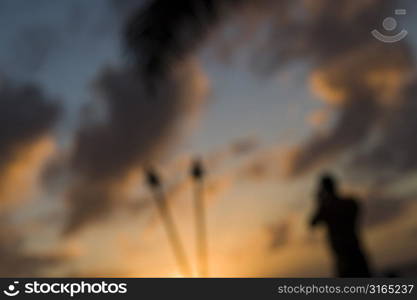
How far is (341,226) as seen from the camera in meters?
5.60

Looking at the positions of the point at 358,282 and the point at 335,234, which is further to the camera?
the point at 335,234

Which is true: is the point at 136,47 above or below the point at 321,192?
above

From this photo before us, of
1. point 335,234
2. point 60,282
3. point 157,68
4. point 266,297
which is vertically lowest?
point 266,297

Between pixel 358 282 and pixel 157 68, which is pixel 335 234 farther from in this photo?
pixel 157 68

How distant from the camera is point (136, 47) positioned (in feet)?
16.0

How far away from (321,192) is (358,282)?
92cm

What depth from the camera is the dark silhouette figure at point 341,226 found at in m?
5.48

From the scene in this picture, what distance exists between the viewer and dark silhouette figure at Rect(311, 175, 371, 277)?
216 inches

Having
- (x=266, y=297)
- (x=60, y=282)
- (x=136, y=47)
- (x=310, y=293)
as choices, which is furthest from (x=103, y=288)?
(x=136, y=47)

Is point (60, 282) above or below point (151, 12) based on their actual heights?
below

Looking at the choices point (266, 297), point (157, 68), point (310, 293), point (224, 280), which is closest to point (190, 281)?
point (224, 280)

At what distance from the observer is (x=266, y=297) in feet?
15.7

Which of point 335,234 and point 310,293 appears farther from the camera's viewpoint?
point 335,234

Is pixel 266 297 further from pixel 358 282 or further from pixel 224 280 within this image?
pixel 358 282
